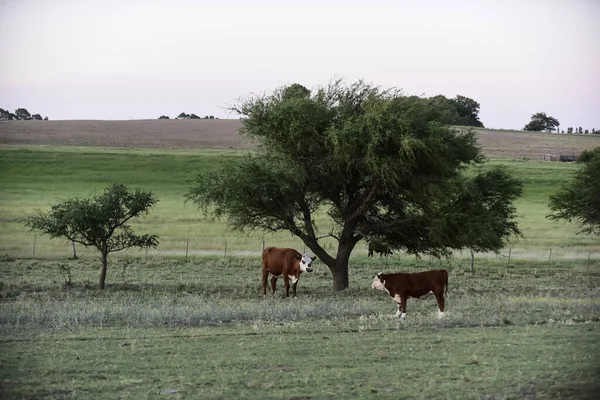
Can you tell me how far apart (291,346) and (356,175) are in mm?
17914

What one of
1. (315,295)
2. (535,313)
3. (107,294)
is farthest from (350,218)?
(535,313)

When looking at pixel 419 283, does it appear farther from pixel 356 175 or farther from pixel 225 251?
pixel 225 251

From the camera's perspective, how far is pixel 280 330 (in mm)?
19391

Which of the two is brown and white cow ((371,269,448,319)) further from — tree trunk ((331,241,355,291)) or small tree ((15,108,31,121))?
small tree ((15,108,31,121))

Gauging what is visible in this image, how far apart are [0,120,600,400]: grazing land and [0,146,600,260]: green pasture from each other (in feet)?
3.25

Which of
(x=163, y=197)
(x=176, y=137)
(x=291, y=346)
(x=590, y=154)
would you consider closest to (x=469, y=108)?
(x=176, y=137)

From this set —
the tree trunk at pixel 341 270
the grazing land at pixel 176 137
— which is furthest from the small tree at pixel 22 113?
the tree trunk at pixel 341 270

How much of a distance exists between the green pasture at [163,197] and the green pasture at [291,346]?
13584mm

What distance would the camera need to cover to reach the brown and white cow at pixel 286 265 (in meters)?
31.2

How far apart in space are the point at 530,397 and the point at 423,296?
12.3 m

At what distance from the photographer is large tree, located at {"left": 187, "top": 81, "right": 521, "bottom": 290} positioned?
106 feet

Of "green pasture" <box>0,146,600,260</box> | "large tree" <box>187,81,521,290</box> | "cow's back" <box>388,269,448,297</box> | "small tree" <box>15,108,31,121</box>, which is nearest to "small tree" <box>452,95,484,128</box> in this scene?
"green pasture" <box>0,146,600,260</box>

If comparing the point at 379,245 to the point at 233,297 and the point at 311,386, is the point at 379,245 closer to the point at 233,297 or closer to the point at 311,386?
the point at 233,297

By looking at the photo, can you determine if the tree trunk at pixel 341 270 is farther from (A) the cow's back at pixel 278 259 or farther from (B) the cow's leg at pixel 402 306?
(B) the cow's leg at pixel 402 306
